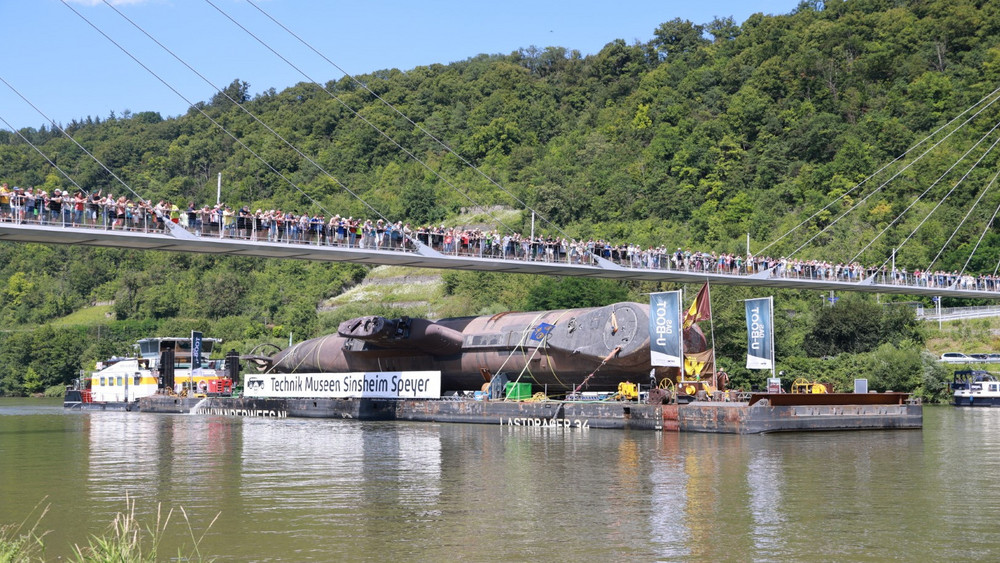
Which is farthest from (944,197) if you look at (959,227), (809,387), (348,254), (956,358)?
(348,254)

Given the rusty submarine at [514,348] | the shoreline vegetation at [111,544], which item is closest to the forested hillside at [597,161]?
the rusty submarine at [514,348]

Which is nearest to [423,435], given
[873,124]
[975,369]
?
[975,369]

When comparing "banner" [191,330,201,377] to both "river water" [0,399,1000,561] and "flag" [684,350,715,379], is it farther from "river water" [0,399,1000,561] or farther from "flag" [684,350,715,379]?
"flag" [684,350,715,379]

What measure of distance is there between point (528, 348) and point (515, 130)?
9243 cm

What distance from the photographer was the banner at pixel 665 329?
35.3 meters

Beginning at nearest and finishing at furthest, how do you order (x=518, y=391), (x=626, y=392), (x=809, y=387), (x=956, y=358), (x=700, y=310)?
(x=700, y=310) < (x=626, y=392) < (x=809, y=387) < (x=518, y=391) < (x=956, y=358)

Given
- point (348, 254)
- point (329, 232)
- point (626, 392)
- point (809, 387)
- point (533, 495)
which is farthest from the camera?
point (348, 254)

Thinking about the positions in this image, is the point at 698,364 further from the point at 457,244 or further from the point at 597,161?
the point at 597,161

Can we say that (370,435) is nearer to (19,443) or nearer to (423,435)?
(423,435)

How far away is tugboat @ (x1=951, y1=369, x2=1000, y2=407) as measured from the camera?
182ft

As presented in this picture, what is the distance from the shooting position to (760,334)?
123ft

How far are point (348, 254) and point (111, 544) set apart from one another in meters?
31.3

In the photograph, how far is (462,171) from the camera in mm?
127375

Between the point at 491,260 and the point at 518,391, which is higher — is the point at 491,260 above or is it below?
above
